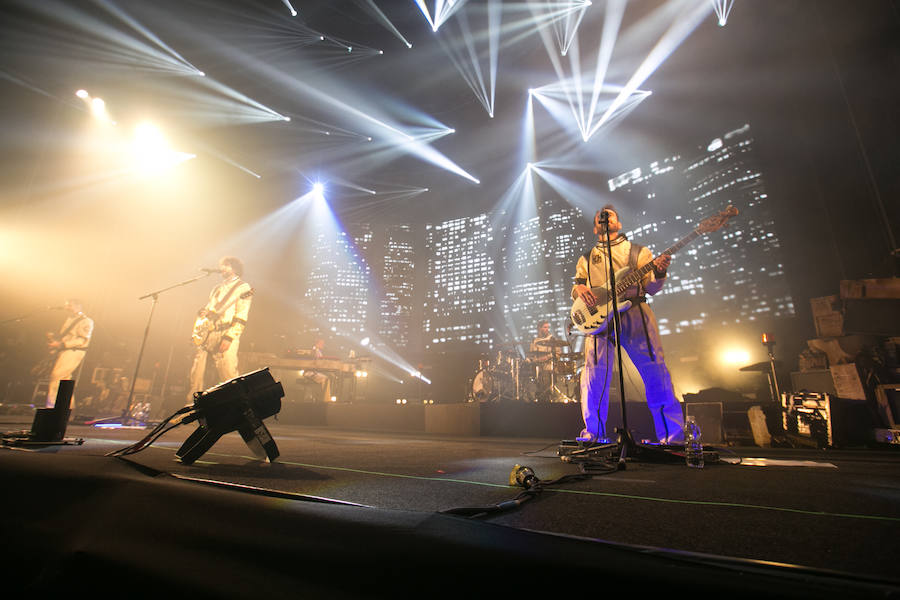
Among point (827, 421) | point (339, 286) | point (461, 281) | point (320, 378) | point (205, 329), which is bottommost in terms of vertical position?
point (827, 421)

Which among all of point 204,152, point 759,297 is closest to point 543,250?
point 759,297

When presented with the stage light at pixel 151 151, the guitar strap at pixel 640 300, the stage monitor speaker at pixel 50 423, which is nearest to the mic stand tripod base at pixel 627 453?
the guitar strap at pixel 640 300

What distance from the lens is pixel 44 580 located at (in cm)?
98

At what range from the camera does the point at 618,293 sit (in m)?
3.75

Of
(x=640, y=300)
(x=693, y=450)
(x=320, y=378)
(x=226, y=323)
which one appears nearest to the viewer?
(x=693, y=450)

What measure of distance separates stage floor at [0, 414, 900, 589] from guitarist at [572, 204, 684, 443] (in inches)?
31.7

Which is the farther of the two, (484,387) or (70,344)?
(484,387)

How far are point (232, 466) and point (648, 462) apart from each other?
3140 millimetres

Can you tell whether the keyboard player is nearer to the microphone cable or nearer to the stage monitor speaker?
the stage monitor speaker

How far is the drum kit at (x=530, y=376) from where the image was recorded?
372 inches

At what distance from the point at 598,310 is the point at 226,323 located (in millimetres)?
7378

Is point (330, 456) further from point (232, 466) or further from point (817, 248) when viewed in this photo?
point (817, 248)

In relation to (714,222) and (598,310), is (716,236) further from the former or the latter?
(598,310)

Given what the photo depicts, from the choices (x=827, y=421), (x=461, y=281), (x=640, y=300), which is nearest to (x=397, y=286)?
(x=461, y=281)
